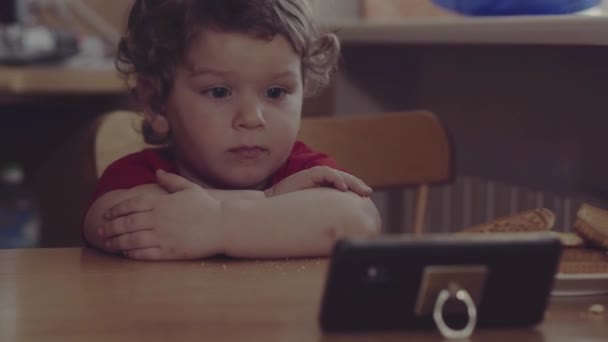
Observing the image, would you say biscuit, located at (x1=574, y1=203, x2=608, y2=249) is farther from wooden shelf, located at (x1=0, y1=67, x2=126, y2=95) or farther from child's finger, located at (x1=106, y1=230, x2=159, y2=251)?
wooden shelf, located at (x1=0, y1=67, x2=126, y2=95)

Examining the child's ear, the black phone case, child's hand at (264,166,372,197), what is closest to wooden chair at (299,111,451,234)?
the child's ear

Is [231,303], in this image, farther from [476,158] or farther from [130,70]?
[476,158]

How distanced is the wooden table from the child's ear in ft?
1.08

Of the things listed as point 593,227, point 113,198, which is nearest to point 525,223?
point 593,227

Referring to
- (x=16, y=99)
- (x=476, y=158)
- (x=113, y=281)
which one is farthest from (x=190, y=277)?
(x=16, y=99)

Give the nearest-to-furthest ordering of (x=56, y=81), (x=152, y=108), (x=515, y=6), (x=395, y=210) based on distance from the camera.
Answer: (x=152, y=108) < (x=515, y=6) < (x=395, y=210) < (x=56, y=81)

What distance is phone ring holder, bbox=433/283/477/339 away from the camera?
62 cm

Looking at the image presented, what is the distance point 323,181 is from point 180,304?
0.34m

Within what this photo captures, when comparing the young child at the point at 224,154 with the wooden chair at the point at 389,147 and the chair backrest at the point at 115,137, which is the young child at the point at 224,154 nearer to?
the chair backrest at the point at 115,137

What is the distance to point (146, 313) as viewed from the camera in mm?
681

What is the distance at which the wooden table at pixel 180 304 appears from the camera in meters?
0.63

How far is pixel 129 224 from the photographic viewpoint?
3.10 feet

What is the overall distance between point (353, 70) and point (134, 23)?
104cm

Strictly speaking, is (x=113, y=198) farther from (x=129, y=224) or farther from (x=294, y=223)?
(x=294, y=223)
